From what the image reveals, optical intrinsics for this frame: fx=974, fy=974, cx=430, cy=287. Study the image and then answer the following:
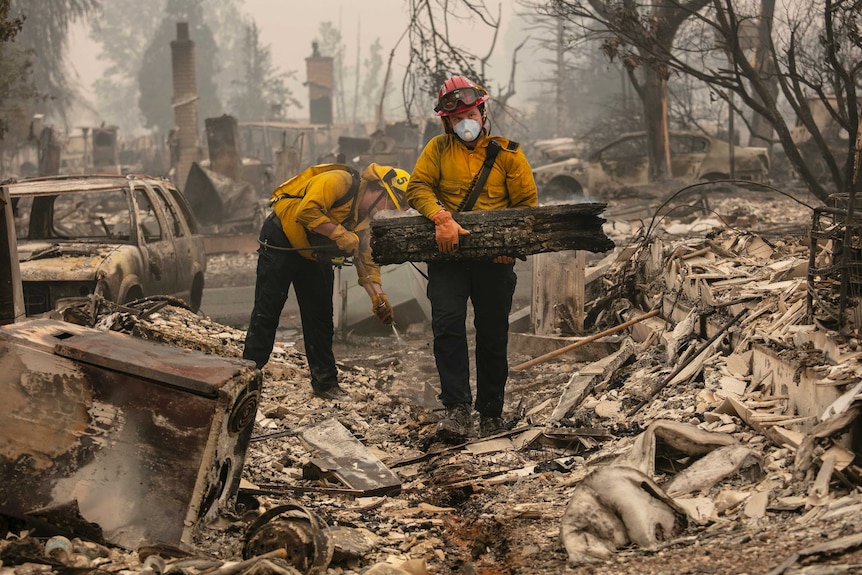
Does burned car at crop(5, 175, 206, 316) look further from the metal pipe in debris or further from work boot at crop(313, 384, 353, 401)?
the metal pipe in debris

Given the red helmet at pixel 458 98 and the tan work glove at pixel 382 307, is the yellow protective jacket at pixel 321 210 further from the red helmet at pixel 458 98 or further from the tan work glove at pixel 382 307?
the red helmet at pixel 458 98

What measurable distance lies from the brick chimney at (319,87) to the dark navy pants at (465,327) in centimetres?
4178

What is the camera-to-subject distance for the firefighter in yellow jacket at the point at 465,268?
5.89 m

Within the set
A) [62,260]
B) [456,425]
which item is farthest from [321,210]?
[62,260]

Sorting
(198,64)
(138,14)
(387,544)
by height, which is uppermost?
(138,14)

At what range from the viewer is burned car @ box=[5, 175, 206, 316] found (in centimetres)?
824

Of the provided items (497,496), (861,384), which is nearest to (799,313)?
(861,384)

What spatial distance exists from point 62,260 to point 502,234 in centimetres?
449

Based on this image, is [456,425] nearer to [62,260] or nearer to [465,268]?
[465,268]

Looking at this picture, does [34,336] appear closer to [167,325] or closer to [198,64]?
[167,325]

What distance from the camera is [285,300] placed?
7.04 m

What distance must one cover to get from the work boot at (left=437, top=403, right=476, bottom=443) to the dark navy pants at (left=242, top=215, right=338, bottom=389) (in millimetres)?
1585

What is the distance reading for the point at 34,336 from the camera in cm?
396

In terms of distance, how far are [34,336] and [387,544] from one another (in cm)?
Answer: 171
